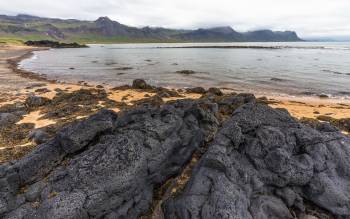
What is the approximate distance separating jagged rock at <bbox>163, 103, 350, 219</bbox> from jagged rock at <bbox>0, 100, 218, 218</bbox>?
1.43 metres

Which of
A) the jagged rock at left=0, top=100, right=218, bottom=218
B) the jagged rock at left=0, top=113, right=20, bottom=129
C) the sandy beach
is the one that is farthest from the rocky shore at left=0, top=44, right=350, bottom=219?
the jagged rock at left=0, top=113, right=20, bottom=129

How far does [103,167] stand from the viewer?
32.6 feet

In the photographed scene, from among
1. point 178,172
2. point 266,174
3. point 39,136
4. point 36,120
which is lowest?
point 36,120

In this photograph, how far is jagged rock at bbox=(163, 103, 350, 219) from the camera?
372 inches

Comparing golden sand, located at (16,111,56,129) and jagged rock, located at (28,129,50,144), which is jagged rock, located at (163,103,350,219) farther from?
golden sand, located at (16,111,56,129)

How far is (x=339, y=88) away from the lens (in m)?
41.0

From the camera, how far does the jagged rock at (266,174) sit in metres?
9.45

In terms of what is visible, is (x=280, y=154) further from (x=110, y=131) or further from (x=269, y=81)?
(x=269, y=81)

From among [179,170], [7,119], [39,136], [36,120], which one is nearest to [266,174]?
[179,170]

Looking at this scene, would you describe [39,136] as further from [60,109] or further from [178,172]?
[178,172]

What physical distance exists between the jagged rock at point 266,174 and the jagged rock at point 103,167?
1.43 metres

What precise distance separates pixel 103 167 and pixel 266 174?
6.13 metres

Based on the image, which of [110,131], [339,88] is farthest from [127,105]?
[339,88]

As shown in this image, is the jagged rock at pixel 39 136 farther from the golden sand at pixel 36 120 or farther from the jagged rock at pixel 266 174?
the jagged rock at pixel 266 174
